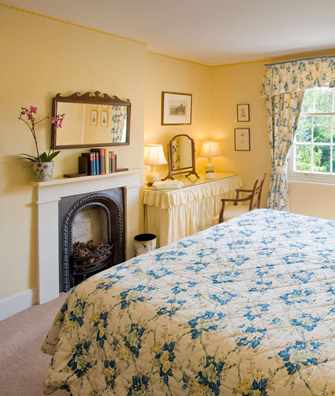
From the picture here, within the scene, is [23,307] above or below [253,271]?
below

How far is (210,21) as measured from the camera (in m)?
3.22

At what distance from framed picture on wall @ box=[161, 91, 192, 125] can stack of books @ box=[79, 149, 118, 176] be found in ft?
3.98

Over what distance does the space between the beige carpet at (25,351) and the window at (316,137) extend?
340 centimetres

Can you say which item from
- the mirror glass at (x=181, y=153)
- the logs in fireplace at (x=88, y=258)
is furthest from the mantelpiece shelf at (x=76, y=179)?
the mirror glass at (x=181, y=153)

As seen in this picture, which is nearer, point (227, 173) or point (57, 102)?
point (57, 102)

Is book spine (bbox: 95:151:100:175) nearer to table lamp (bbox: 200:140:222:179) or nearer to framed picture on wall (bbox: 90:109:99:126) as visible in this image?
framed picture on wall (bbox: 90:109:99:126)

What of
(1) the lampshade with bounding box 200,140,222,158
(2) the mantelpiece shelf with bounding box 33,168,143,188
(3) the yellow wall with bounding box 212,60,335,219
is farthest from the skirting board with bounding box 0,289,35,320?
(3) the yellow wall with bounding box 212,60,335,219

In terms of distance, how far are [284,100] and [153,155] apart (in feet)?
5.92

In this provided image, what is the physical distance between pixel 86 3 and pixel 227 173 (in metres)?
3.17

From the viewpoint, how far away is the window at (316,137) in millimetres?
4570

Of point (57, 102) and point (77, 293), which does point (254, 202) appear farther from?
point (77, 293)

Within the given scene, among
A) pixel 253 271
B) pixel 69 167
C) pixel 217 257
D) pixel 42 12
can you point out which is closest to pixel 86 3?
pixel 42 12

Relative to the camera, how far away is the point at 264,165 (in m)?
5.11

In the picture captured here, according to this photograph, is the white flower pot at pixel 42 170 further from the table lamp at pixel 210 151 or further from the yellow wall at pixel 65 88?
the table lamp at pixel 210 151
